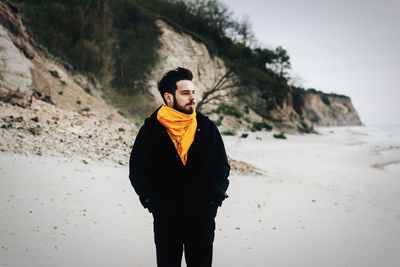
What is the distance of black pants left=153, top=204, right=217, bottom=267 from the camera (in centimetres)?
219

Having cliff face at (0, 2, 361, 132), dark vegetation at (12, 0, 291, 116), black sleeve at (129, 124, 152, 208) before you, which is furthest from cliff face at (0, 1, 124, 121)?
black sleeve at (129, 124, 152, 208)

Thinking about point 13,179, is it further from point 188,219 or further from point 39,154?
point 188,219

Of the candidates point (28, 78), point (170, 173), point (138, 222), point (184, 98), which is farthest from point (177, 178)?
point (28, 78)

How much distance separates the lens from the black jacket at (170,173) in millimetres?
2197

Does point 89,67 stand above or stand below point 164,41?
below

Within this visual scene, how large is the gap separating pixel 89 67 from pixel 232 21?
2287cm

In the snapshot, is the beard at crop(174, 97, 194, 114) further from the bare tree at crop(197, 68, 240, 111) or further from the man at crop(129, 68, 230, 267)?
the bare tree at crop(197, 68, 240, 111)

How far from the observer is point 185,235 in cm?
223

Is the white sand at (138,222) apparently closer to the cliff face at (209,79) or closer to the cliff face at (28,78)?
the cliff face at (28,78)

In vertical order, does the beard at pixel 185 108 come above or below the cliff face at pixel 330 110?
below

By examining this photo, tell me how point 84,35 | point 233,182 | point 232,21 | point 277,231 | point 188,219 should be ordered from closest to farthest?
point 188,219 → point 277,231 → point 233,182 → point 84,35 → point 232,21

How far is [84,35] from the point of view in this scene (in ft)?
54.7

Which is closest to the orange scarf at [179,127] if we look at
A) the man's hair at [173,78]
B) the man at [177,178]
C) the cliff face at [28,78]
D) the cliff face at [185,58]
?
the man at [177,178]

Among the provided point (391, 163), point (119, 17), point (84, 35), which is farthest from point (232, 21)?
point (391, 163)
